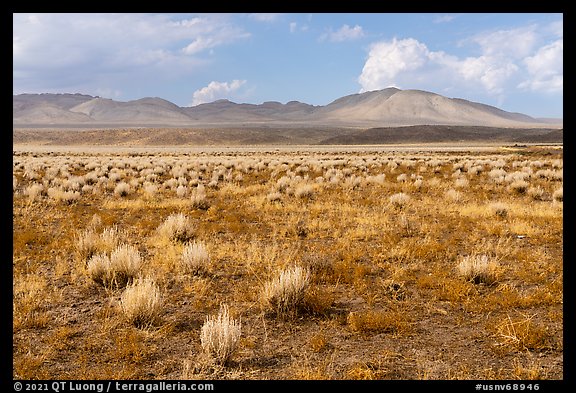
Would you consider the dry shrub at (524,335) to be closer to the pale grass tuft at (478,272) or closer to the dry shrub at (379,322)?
the dry shrub at (379,322)

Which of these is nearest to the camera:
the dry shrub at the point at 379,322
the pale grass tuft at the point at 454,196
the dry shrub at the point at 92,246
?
the dry shrub at the point at 379,322

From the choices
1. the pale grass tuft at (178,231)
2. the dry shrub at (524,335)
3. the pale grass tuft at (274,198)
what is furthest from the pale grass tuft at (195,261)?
the pale grass tuft at (274,198)

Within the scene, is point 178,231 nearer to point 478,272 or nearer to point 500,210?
point 478,272

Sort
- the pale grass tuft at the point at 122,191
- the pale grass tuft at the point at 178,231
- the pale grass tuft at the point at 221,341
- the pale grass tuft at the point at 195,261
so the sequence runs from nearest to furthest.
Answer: the pale grass tuft at the point at 221,341
the pale grass tuft at the point at 195,261
the pale grass tuft at the point at 178,231
the pale grass tuft at the point at 122,191

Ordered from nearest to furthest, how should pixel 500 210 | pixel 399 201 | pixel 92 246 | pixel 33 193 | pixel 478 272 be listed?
pixel 478 272 < pixel 92 246 < pixel 500 210 < pixel 399 201 < pixel 33 193

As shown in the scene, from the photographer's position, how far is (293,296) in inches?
240

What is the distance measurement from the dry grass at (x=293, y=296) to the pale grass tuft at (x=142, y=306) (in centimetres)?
2

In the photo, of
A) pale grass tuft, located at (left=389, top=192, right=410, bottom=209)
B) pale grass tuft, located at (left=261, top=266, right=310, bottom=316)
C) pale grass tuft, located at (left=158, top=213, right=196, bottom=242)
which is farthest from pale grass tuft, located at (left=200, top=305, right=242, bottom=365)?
pale grass tuft, located at (left=389, top=192, right=410, bottom=209)

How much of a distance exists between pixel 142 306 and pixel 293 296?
2.22 meters

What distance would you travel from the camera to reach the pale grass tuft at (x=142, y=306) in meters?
5.53

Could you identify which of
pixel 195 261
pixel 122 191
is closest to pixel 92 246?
pixel 195 261
